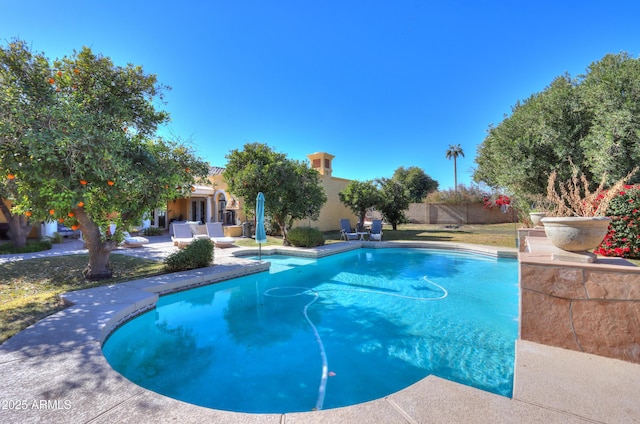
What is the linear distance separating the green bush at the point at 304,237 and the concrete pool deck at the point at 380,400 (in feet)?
33.9

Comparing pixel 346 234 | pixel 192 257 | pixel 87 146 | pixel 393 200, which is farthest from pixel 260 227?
pixel 393 200

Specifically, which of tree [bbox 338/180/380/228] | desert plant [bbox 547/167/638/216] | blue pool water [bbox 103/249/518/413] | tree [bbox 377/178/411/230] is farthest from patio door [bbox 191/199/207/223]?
desert plant [bbox 547/167/638/216]

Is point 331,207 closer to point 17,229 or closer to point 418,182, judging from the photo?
point 17,229

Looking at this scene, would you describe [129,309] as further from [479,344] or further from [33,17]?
[33,17]

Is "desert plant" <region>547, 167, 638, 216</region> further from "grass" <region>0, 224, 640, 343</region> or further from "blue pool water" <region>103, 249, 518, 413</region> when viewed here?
"grass" <region>0, 224, 640, 343</region>

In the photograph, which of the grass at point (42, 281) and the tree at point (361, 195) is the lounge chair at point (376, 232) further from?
the grass at point (42, 281)

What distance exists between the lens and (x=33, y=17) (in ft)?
23.5

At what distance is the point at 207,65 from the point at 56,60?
6753mm

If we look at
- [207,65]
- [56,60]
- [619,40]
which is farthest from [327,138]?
[56,60]

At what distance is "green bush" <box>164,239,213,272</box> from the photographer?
8.26 meters

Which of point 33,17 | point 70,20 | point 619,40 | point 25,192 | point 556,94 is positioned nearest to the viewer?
point 25,192

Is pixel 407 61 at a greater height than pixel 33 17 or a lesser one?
greater

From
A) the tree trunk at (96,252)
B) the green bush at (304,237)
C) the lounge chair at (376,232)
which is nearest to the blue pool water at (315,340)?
the tree trunk at (96,252)

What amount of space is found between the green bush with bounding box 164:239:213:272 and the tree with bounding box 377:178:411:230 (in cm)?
1352
